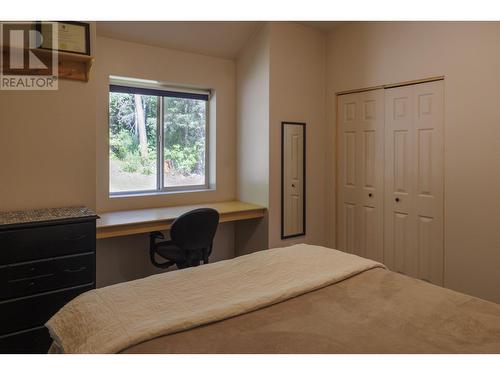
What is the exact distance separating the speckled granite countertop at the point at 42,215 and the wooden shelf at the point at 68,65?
94 cm

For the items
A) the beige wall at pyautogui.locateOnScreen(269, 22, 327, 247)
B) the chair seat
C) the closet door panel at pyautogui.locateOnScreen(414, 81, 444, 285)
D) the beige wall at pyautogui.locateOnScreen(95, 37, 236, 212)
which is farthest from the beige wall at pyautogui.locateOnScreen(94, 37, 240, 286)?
the closet door panel at pyautogui.locateOnScreen(414, 81, 444, 285)

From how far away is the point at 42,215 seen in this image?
233 cm

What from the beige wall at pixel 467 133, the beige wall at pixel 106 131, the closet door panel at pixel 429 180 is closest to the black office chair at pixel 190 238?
the beige wall at pixel 106 131

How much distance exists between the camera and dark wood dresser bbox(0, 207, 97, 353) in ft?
6.85

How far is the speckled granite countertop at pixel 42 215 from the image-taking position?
2.15 m

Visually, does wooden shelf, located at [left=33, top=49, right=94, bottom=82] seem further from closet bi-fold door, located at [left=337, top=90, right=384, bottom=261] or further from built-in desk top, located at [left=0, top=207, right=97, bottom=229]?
closet bi-fold door, located at [left=337, top=90, right=384, bottom=261]

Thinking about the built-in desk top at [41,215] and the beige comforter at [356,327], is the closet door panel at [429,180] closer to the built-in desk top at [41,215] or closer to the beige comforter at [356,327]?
the beige comforter at [356,327]

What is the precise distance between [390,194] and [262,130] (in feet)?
4.30

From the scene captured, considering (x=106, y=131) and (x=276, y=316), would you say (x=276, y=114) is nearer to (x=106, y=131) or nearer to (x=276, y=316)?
(x=106, y=131)

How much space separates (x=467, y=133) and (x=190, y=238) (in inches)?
87.6

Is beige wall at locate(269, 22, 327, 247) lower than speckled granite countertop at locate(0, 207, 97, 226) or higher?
higher

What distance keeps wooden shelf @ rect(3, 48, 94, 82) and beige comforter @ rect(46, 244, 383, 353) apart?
1747mm
